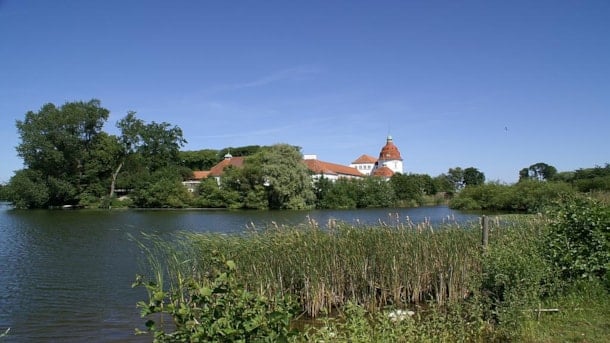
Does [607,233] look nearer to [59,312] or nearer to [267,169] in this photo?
[59,312]

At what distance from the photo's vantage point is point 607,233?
8.30m

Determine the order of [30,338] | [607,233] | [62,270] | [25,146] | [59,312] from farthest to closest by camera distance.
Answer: [25,146] → [62,270] → [59,312] → [30,338] → [607,233]

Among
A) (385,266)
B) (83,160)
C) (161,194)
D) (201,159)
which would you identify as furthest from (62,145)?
(385,266)

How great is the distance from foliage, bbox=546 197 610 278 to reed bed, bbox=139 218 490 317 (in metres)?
1.85

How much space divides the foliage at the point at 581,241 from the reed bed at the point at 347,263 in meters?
1.85

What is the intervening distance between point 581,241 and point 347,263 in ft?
15.2

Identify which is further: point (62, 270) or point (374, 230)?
point (62, 270)

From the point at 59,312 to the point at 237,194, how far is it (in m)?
53.9

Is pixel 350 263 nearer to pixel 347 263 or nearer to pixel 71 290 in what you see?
pixel 347 263

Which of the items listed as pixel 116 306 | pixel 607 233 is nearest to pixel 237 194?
pixel 116 306

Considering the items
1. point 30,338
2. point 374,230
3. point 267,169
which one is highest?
point 267,169

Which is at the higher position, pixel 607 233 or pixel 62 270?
pixel 607 233

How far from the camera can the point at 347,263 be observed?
33.2 ft

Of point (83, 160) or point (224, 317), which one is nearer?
point (224, 317)
